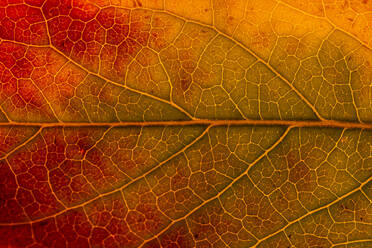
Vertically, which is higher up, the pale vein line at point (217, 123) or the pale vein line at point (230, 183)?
the pale vein line at point (217, 123)

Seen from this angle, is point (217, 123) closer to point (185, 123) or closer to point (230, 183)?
point (185, 123)

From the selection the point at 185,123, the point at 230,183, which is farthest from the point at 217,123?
the point at 230,183

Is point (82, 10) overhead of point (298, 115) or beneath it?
overhead

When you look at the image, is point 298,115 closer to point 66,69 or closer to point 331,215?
point 331,215

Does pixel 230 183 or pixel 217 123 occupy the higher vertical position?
pixel 217 123

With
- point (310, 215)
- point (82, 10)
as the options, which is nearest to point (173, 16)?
point (82, 10)

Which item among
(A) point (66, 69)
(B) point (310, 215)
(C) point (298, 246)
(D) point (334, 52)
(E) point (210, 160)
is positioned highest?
(D) point (334, 52)

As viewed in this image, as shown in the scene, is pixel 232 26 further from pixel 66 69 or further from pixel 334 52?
pixel 66 69

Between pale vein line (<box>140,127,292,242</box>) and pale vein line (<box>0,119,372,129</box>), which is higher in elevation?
pale vein line (<box>0,119,372,129</box>)
